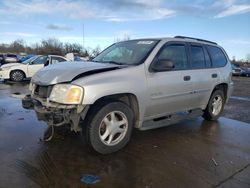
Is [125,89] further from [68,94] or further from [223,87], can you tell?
[223,87]

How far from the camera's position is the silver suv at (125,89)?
162 inches

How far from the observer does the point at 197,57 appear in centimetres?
608

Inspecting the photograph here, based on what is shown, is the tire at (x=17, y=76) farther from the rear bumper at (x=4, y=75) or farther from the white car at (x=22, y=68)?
the rear bumper at (x=4, y=75)

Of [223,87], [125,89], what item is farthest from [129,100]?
[223,87]

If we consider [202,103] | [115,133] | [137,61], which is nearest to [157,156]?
[115,133]

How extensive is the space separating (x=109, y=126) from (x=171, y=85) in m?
1.48

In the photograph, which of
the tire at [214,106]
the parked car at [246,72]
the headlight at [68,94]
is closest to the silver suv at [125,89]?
the headlight at [68,94]

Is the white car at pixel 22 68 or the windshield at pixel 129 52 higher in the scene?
the windshield at pixel 129 52

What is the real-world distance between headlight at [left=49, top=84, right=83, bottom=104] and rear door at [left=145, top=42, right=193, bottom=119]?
1.32 meters

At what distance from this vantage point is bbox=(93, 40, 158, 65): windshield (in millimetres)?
5043

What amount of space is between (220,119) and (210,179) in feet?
12.2

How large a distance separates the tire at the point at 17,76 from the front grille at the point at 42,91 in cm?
1112

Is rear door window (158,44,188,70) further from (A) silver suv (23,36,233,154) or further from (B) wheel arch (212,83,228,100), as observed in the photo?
(B) wheel arch (212,83,228,100)

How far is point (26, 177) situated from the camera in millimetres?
3514
